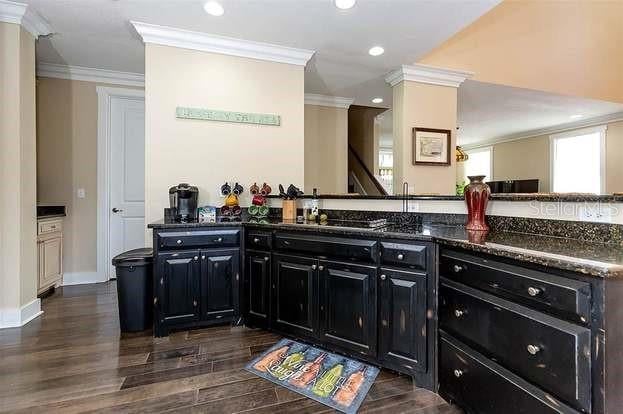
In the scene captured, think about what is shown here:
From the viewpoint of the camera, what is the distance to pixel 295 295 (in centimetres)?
238

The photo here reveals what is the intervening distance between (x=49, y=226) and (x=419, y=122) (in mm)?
4491

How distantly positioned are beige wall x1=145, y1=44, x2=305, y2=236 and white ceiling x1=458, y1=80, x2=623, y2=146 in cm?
258

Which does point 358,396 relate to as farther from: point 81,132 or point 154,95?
point 81,132

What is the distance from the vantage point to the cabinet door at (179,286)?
254 cm

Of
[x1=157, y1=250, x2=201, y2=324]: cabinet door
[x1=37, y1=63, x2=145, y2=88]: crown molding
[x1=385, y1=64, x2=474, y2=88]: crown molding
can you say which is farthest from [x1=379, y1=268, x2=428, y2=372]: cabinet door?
[x1=37, y1=63, x2=145, y2=88]: crown molding

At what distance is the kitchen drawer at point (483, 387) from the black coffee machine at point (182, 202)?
2.27 metres

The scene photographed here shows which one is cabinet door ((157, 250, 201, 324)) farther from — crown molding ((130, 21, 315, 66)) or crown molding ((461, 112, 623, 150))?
crown molding ((461, 112, 623, 150))

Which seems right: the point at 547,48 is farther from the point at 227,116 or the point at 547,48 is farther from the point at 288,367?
the point at 288,367

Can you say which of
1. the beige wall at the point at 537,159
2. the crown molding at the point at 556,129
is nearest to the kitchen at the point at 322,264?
the crown molding at the point at 556,129

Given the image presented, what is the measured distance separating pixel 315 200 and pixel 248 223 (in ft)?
2.29

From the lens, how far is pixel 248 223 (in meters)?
2.68

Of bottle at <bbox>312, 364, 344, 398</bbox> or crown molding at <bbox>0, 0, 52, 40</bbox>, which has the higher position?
crown molding at <bbox>0, 0, 52, 40</bbox>

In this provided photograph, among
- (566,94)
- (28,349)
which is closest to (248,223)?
(28,349)

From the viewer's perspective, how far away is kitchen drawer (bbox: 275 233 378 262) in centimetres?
203
